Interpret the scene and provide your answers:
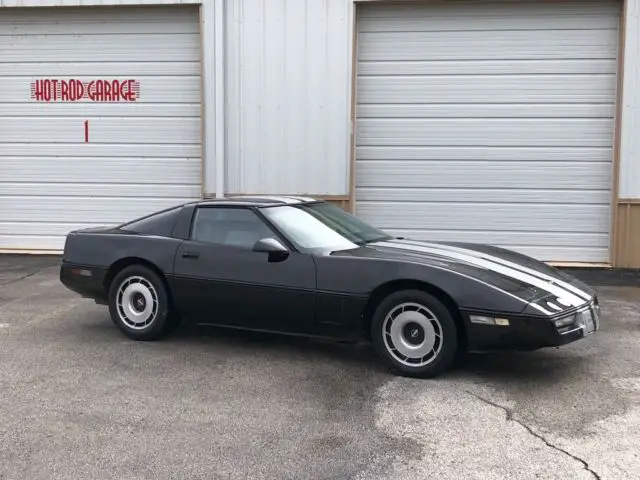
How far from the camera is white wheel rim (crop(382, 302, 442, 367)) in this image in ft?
16.3

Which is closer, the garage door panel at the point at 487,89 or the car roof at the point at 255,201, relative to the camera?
the car roof at the point at 255,201

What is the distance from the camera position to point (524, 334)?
4.67 m

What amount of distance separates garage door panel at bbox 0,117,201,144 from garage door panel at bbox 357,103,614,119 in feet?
9.38

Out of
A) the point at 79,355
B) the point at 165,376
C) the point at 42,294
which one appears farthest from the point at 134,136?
the point at 165,376

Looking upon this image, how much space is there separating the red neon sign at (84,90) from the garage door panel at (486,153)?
12.5ft

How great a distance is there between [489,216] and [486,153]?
3.11 ft

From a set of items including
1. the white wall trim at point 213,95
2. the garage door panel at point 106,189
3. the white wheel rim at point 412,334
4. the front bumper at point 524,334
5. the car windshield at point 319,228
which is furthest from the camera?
the garage door panel at point 106,189

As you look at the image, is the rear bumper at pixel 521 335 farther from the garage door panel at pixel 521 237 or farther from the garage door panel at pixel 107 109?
the garage door panel at pixel 107 109

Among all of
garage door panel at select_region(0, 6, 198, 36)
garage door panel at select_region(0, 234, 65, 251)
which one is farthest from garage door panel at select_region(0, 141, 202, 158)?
garage door panel at select_region(0, 6, 198, 36)

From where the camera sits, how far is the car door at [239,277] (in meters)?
5.39

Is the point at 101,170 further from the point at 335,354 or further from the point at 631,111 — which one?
the point at 631,111

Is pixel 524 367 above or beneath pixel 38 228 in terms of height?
beneath

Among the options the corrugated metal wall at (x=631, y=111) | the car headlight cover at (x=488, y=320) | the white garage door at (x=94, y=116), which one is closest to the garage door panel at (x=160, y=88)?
the white garage door at (x=94, y=116)

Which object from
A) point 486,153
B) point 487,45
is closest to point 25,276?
point 486,153
